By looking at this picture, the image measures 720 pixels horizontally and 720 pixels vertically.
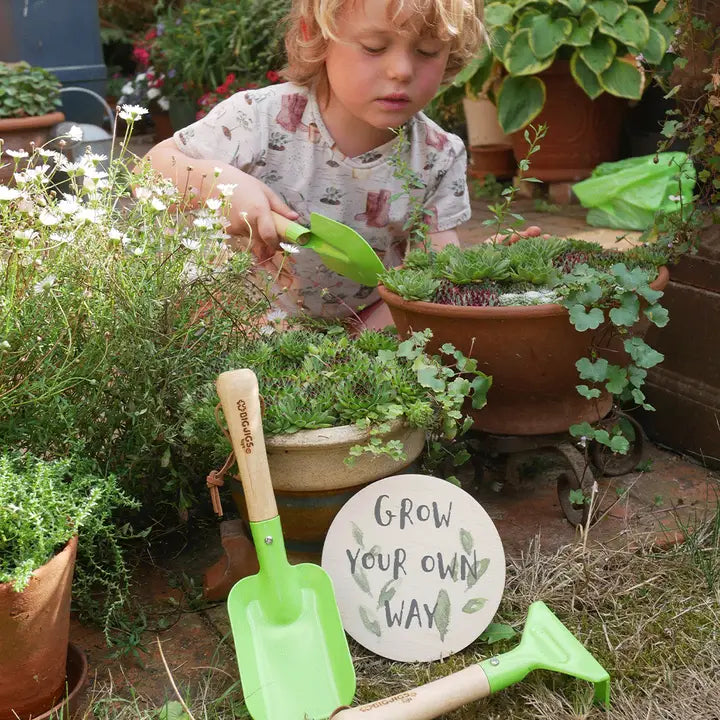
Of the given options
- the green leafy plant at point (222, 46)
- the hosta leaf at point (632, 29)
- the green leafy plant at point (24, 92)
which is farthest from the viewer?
the green leafy plant at point (222, 46)

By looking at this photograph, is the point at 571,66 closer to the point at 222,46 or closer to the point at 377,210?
the point at 222,46

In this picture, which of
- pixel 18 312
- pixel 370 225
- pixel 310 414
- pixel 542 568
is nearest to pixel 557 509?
pixel 542 568

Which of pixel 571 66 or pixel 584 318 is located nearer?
pixel 584 318

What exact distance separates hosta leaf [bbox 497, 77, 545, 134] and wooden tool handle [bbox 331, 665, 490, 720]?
3411mm

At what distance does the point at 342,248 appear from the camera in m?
1.99

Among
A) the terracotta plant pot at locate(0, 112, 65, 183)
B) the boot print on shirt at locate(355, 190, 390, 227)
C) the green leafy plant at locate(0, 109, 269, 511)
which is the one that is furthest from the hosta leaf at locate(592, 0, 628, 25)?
the green leafy plant at locate(0, 109, 269, 511)

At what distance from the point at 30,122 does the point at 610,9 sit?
8.21 ft

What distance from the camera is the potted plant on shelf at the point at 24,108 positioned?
389 centimetres

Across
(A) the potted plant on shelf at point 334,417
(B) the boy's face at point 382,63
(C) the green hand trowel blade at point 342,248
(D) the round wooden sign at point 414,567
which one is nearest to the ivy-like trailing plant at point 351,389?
(A) the potted plant on shelf at point 334,417

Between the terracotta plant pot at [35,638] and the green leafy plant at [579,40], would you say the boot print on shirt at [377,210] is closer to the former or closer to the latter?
the terracotta plant pot at [35,638]

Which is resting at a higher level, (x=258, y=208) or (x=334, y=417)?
(x=258, y=208)

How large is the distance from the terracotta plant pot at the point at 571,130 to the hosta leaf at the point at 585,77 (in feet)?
0.53

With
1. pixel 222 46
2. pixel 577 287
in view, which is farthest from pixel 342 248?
pixel 222 46

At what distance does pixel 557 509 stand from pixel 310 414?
682 mm
